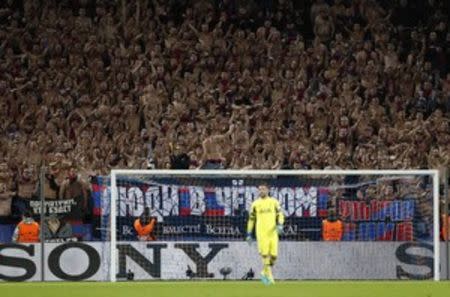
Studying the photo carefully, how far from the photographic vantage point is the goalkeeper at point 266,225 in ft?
71.3

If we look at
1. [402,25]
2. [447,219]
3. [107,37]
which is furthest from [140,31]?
[447,219]

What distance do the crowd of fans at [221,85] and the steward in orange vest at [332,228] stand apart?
2.05 m

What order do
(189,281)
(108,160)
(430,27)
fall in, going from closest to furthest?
1. (189,281)
2. (108,160)
3. (430,27)

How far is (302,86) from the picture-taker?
89.8 feet

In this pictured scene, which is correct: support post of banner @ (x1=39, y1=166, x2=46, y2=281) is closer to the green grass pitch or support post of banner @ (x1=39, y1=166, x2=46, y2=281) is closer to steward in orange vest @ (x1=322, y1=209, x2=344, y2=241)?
the green grass pitch

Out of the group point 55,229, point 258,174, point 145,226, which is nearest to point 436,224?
point 258,174

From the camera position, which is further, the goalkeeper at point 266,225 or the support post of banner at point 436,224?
the support post of banner at point 436,224

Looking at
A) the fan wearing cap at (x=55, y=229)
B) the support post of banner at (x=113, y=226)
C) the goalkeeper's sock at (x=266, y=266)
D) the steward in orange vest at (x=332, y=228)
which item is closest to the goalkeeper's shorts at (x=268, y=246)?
the goalkeeper's sock at (x=266, y=266)

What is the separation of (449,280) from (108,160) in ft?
24.6

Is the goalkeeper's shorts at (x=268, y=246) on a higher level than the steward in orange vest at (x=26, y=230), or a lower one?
lower

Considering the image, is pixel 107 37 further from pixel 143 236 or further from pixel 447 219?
pixel 447 219

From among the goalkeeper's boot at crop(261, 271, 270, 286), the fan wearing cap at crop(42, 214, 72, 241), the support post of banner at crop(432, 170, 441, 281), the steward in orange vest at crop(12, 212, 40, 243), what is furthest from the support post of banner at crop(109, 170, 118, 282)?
the support post of banner at crop(432, 170, 441, 281)

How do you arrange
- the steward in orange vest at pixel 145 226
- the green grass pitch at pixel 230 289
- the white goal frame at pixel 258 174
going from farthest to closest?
the steward in orange vest at pixel 145 226 → the white goal frame at pixel 258 174 → the green grass pitch at pixel 230 289

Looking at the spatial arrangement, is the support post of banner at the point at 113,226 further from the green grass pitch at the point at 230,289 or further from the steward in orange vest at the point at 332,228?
the steward in orange vest at the point at 332,228
